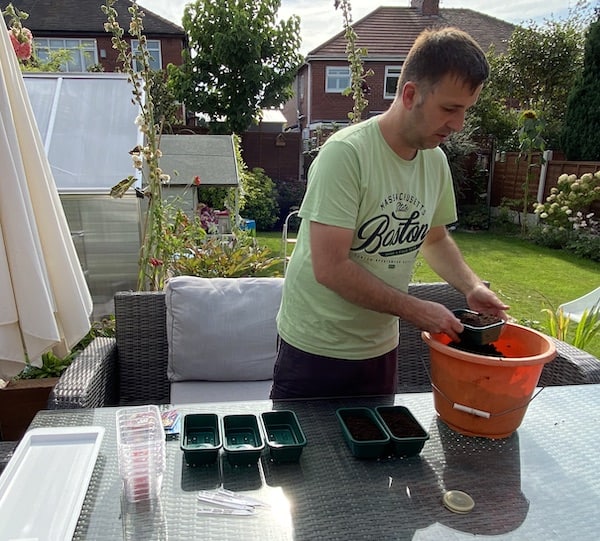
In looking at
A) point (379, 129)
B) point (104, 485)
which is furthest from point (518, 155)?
point (104, 485)

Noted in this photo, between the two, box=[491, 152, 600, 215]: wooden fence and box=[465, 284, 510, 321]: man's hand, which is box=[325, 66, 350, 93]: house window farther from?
box=[465, 284, 510, 321]: man's hand

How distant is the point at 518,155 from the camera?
10.2m

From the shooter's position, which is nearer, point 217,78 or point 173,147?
point 173,147

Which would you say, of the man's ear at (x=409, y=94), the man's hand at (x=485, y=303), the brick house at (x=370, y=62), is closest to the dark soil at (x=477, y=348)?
the man's hand at (x=485, y=303)

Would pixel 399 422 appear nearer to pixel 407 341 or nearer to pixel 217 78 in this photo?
pixel 407 341

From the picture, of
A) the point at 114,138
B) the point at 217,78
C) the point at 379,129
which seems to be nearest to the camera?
the point at 379,129

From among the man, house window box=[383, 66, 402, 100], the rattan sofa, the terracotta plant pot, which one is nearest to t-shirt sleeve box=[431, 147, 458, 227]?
the man

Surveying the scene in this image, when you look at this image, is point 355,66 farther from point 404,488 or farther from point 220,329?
point 404,488

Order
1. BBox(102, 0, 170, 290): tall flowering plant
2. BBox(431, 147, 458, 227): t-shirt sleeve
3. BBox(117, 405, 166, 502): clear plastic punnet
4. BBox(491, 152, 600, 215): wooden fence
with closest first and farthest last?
BBox(117, 405, 166, 502): clear plastic punnet
BBox(431, 147, 458, 227): t-shirt sleeve
BBox(102, 0, 170, 290): tall flowering plant
BBox(491, 152, 600, 215): wooden fence

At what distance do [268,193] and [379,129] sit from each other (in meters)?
9.40

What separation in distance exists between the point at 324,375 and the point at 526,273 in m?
6.20

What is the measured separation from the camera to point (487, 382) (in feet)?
3.79

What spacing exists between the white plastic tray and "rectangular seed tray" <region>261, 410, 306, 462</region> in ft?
1.42

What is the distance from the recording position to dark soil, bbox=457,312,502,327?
128 cm
